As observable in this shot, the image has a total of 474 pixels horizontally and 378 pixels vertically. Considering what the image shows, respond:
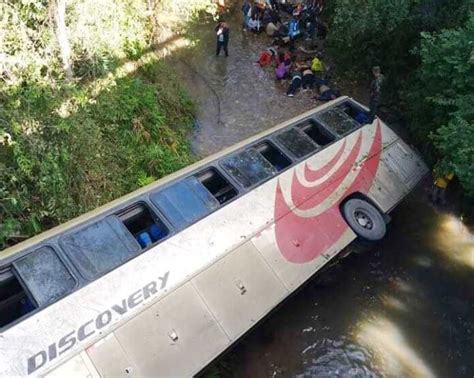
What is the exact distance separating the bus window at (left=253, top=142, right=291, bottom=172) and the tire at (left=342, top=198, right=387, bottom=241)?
140cm

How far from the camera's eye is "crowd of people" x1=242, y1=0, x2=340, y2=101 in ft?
43.2

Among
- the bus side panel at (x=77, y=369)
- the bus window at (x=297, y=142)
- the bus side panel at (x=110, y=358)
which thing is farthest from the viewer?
the bus window at (x=297, y=142)

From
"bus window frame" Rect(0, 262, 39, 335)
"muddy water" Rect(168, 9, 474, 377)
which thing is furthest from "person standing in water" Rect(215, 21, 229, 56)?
"bus window frame" Rect(0, 262, 39, 335)

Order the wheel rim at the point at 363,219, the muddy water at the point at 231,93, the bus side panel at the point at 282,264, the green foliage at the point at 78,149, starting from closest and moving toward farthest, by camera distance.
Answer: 1. the bus side panel at the point at 282,264
2. the green foliage at the point at 78,149
3. the wheel rim at the point at 363,219
4. the muddy water at the point at 231,93

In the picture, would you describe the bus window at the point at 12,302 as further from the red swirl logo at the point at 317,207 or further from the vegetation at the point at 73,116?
the red swirl logo at the point at 317,207

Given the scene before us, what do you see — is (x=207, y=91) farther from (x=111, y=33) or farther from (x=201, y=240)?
(x=201, y=240)

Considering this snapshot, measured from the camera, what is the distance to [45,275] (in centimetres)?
549

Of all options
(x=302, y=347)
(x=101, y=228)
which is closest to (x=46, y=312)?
(x=101, y=228)

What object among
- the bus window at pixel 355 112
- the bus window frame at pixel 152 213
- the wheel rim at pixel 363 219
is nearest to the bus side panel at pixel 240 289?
the bus window frame at pixel 152 213

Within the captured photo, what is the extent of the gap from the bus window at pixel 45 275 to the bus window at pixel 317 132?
5.50m

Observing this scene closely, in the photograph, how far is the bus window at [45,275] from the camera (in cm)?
532

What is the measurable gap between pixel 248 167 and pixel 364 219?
2.53 metres

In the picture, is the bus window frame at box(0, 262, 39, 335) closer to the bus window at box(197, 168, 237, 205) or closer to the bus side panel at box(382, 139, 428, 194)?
the bus window at box(197, 168, 237, 205)

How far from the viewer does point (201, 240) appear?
642cm
